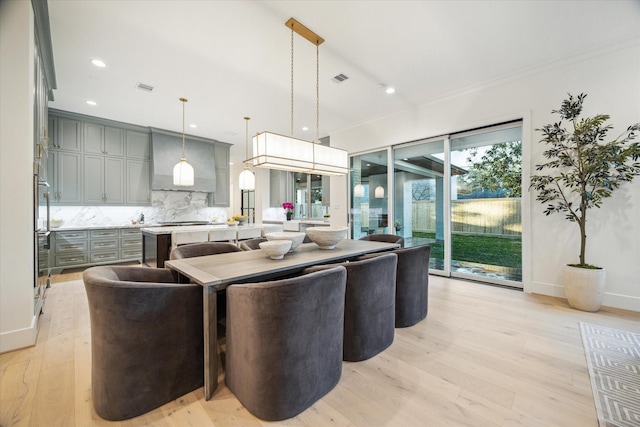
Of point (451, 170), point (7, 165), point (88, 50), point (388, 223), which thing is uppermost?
point (88, 50)

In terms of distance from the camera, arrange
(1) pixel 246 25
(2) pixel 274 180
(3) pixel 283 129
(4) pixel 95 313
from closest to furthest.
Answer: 1. (4) pixel 95 313
2. (1) pixel 246 25
3. (3) pixel 283 129
4. (2) pixel 274 180

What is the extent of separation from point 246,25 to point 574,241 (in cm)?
445

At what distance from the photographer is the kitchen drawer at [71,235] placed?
439 cm

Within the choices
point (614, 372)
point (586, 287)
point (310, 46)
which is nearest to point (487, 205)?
point (586, 287)

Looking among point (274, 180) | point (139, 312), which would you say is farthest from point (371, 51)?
point (274, 180)

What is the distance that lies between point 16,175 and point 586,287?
5.54 metres

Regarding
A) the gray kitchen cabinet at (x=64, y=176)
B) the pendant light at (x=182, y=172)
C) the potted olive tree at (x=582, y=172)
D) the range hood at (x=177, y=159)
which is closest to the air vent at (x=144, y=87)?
the pendant light at (x=182, y=172)

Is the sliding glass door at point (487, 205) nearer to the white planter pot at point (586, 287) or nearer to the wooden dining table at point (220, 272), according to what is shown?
the white planter pot at point (586, 287)

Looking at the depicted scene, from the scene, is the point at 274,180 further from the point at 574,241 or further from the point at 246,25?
the point at 574,241

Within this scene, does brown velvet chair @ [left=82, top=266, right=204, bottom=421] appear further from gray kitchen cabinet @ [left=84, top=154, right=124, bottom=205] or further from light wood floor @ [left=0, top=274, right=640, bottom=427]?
gray kitchen cabinet @ [left=84, top=154, right=124, bottom=205]

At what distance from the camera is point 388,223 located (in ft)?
16.1

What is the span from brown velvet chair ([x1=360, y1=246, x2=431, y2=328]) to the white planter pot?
1842 mm

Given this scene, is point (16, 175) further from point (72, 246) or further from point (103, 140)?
point (103, 140)

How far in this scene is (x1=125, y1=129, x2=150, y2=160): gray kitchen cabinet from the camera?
536cm
